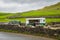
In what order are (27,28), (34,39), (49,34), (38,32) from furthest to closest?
(27,28)
(38,32)
(49,34)
(34,39)

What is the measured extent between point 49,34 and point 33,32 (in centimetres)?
420

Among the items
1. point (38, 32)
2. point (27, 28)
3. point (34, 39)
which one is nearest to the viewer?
point (34, 39)

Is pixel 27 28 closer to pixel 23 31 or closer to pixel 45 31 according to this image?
pixel 23 31

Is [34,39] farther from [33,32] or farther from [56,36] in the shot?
[33,32]

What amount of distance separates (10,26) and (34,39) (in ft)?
44.0

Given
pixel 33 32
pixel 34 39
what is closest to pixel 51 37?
pixel 34 39

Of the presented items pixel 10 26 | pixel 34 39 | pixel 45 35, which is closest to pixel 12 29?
pixel 10 26

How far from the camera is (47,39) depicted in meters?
28.3

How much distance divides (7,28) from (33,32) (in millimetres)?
8770

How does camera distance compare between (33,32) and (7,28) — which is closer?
(33,32)

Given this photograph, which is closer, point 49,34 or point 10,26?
point 49,34

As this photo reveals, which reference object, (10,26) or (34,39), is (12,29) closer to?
(10,26)

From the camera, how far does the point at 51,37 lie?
2983 centimetres

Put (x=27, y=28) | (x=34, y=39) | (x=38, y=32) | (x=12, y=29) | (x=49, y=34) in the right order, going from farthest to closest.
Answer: (x=12, y=29)
(x=27, y=28)
(x=38, y=32)
(x=49, y=34)
(x=34, y=39)
